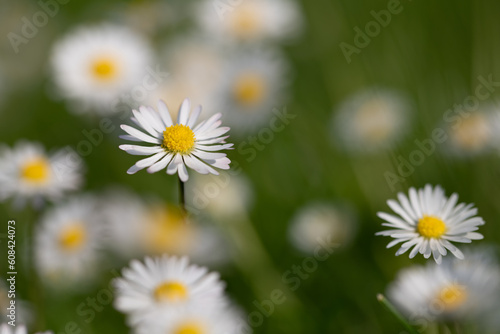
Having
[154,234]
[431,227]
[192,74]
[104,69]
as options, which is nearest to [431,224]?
[431,227]

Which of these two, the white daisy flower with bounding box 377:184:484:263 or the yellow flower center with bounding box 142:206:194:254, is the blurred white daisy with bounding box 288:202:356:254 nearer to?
the yellow flower center with bounding box 142:206:194:254

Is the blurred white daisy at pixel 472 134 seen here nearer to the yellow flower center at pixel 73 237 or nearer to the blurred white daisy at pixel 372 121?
the blurred white daisy at pixel 372 121

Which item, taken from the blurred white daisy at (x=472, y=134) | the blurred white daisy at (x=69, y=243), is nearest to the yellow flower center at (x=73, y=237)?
the blurred white daisy at (x=69, y=243)

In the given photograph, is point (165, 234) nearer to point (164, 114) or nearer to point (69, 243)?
point (69, 243)

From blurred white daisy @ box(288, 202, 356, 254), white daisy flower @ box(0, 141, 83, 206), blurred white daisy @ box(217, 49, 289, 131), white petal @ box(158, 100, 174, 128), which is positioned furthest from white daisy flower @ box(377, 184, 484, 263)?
blurred white daisy @ box(217, 49, 289, 131)

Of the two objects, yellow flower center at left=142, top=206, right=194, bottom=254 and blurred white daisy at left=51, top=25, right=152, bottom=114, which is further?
Answer: blurred white daisy at left=51, top=25, right=152, bottom=114
